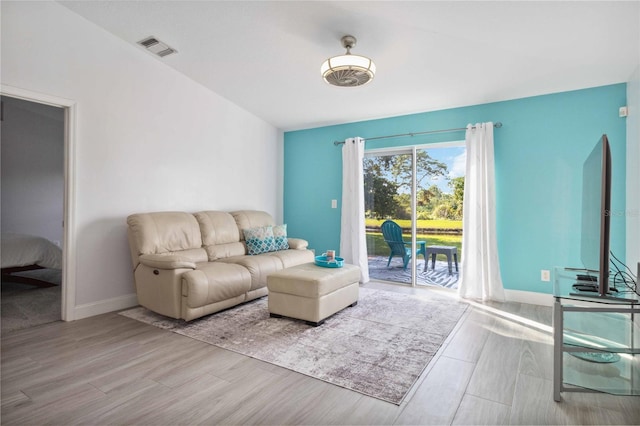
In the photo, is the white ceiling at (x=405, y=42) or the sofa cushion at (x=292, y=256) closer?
the white ceiling at (x=405, y=42)

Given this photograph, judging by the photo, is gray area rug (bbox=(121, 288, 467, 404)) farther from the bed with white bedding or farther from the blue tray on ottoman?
the bed with white bedding

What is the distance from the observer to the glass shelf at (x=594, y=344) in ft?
5.63

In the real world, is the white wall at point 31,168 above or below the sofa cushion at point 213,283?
above

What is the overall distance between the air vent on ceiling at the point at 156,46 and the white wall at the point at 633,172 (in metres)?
4.46

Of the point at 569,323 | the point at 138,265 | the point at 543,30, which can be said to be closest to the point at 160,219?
the point at 138,265

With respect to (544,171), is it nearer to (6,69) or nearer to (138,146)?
(138,146)

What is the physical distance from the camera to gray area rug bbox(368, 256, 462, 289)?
439cm

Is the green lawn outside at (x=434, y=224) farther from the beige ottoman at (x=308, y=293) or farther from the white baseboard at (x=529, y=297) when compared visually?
the beige ottoman at (x=308, y=293)

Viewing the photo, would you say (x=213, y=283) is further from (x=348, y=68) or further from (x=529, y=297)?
(x=529, y=297)

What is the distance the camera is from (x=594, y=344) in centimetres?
185

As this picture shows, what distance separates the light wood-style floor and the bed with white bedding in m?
1.73

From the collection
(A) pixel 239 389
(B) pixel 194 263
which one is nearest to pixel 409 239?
(B) pixel 194 263

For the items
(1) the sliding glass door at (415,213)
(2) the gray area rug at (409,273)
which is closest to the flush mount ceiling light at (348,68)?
(1) the sliding glass door at (415,213)

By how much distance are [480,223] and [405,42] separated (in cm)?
220
